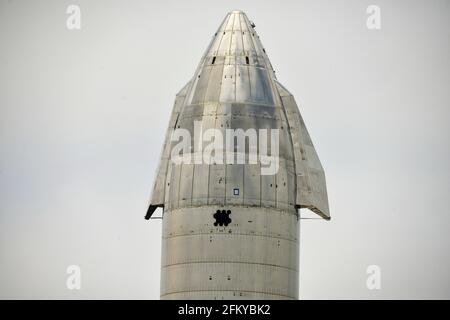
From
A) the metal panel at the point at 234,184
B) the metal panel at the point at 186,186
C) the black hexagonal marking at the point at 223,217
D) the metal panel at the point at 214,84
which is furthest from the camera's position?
the metal panel at the point at 214,84

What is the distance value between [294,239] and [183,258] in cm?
691

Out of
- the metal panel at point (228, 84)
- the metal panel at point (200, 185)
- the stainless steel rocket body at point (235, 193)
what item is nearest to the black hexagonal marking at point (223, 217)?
the stainless steel rocket body at point (235, 193)

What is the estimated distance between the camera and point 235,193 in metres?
177

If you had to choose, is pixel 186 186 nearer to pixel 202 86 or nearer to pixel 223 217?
pixel 223 217

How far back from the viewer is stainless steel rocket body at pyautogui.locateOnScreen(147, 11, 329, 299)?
176 metres

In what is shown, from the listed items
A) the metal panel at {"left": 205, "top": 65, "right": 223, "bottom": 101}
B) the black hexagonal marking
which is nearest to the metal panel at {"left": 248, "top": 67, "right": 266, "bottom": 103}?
the metal panel at {"left": 205, "top": 65, "right": 223, "bottom": 101}

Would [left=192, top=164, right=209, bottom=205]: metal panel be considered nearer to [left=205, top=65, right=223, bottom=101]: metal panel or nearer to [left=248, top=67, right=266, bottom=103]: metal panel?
[left=205, top=65, right=223, bottom=101]: metal panel

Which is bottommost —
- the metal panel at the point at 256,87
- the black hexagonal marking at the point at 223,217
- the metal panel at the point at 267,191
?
the black hexagonal marking at the point at 223,217

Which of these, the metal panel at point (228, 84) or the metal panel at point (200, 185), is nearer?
the metal panel at point (200, 185)

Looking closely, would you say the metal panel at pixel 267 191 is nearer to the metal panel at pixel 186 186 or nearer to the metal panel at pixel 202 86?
the metal panel at pixel 186 186

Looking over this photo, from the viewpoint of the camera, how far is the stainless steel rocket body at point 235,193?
578ft

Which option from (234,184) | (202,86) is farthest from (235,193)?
(202,86)

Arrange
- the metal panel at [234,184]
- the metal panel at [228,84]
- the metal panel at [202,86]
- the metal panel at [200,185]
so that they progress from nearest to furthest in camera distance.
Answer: the metal panel at [234,184] < the metal panel at [200,185] < the metal panel at [228,84] < the metal panel at [202,86]

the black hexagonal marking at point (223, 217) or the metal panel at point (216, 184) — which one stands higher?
the metal panel at point (216, 184)
